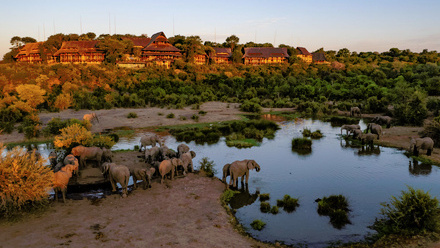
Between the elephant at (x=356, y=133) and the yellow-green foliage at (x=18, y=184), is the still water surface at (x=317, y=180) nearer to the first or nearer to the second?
the elephant at (x=356, y=133)

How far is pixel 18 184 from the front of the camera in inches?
466

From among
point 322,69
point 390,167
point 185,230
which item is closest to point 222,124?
point 390,167

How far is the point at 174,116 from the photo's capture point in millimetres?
39969

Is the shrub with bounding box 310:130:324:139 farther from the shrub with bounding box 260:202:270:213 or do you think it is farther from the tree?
the tree

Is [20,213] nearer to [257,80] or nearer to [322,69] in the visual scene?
[257,80]

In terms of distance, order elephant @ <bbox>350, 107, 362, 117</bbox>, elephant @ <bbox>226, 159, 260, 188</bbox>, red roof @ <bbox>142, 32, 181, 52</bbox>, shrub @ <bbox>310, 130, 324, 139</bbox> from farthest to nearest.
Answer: red roof @ <bbox>142, 32, 181, 52</bbox>, elephant @ <bbox>350, 107, 362, 117</bbox>, shrub @ <bbox>310, 130, 324, 139</bbox>, elephant @ <bbox>226, 159, 260, 188</bbox>

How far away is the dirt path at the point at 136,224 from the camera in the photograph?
406 inches

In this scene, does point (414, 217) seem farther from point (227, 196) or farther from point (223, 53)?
point (223, 53)

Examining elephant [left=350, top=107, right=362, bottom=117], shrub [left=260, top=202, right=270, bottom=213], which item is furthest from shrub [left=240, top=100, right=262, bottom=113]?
shrub [left=260, top=202, right=270, bottom=213]

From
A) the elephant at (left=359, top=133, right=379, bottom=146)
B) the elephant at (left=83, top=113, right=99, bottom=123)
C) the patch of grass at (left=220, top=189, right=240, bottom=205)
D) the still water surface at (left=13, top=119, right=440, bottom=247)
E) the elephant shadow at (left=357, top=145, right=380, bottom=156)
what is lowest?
the still water surface at (left=13, top=119, right=440, bottom=247)

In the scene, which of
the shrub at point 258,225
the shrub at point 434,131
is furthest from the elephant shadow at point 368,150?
the shrub at point 258,225

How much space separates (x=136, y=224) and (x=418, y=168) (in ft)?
58.6

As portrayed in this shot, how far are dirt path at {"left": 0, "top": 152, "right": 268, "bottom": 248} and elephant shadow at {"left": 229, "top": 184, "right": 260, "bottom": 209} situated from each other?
0.83 metres

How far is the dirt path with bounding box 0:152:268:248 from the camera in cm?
1031
